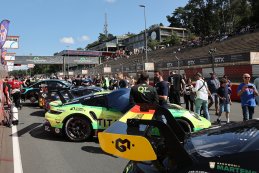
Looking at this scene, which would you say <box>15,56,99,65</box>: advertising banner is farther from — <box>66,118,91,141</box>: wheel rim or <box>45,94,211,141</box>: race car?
<box>66,118,91,141</box>: wheel rim

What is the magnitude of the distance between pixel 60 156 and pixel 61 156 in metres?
0.02

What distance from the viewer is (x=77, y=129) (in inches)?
304

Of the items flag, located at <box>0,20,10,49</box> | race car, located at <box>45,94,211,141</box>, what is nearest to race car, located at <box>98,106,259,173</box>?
race car, located at <box>45,94,211,141</box>

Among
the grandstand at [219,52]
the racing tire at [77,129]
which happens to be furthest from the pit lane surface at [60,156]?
the grandstand at [219,52]

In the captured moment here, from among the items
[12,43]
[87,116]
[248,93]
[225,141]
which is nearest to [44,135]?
[87,116]

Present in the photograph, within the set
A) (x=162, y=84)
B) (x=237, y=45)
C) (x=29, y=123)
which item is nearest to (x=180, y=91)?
(x=162, y=84)

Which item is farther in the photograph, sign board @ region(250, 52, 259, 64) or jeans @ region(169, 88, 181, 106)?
sign board @ region(250, 52, 259, 64)

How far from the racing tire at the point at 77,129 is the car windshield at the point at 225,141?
4702 millimetres

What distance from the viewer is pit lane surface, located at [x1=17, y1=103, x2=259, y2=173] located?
5562 mm

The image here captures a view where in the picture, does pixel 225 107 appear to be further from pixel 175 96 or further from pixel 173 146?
pixel 173 146

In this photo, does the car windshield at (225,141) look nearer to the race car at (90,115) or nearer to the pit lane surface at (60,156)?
the pit lane surface at (60,156)

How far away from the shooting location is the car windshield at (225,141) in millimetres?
2625

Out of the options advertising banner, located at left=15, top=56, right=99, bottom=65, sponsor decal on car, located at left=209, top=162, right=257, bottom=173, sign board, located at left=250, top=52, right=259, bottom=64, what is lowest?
sponsor decal on car, located at left=209, top=162, right=257, bottom=173

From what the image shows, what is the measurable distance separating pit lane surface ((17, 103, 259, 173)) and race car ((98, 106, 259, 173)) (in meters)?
2.60
